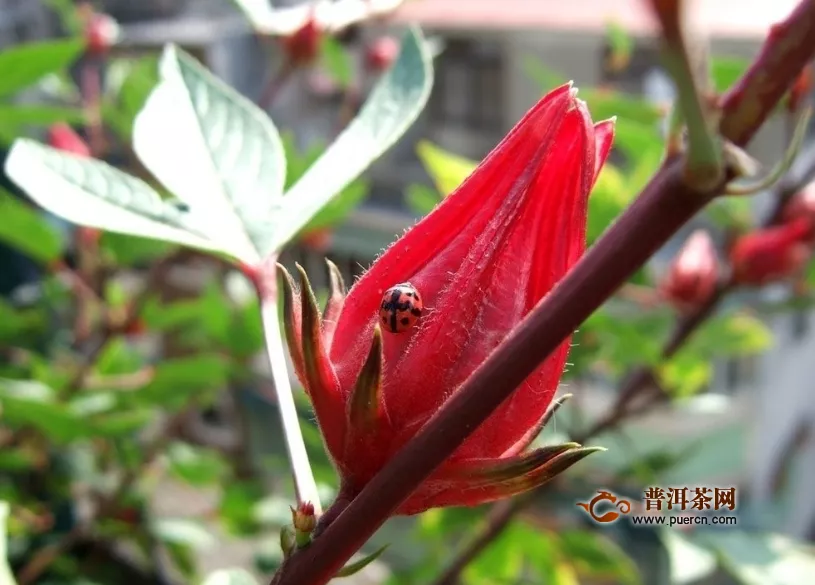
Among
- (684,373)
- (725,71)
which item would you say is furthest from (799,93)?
(684,373)

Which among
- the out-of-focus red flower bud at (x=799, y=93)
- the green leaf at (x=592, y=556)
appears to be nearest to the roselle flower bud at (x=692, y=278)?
the out-of-focus red flower bud at (x=799, y=93)

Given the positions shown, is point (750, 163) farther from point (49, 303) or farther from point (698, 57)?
point (49, 303)

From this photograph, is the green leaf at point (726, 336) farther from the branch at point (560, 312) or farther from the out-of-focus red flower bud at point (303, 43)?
the branch at point (560, 312)

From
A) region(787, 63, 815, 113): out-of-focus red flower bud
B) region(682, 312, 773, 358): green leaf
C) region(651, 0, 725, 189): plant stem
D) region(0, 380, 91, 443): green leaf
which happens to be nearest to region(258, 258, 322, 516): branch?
region(651, 0, 725, 189): plant stem

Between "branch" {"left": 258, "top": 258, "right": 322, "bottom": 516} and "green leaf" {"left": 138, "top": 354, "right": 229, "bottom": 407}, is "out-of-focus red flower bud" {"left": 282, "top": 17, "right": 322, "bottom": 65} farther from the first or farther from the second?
"branch" {"left": 258, "top": 258, "right": 322, "bottom": 516}

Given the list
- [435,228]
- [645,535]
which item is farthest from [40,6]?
[435,228]
